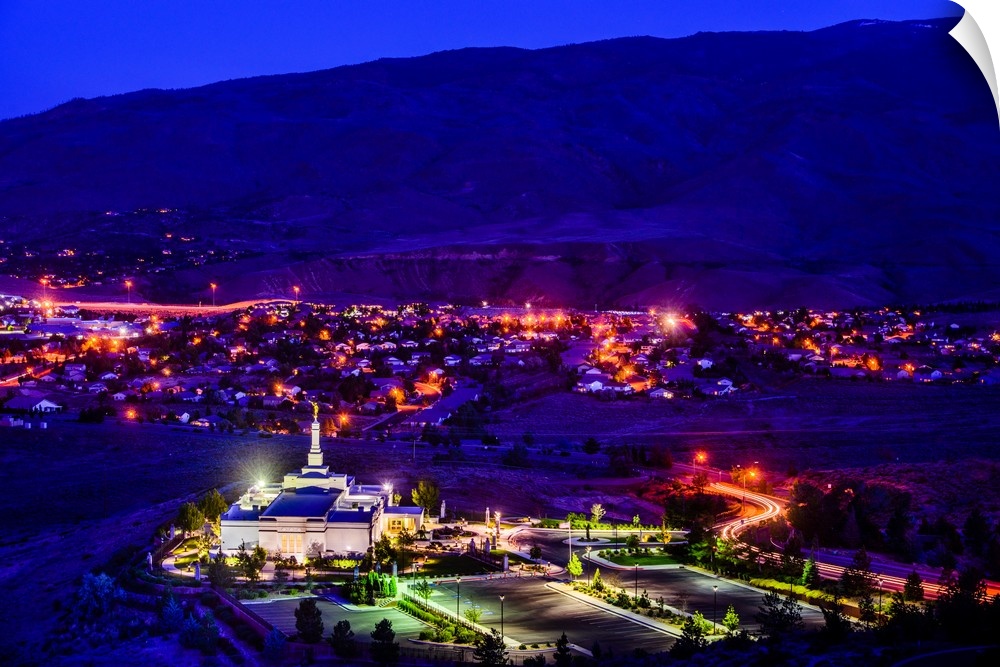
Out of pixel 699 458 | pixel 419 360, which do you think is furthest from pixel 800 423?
pixel 419 360

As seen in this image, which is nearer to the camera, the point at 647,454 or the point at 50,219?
the point at 647,454

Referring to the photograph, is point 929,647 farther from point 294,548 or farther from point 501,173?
point 501,173

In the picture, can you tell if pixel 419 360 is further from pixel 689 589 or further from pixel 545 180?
pixel 545 180

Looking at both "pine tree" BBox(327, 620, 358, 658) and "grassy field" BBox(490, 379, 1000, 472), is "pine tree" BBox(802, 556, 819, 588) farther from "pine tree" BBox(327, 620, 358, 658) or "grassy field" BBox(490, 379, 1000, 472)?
"grassy field" BBox(490, 379, 1000, 472)

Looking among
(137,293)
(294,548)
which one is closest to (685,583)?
(294,548)

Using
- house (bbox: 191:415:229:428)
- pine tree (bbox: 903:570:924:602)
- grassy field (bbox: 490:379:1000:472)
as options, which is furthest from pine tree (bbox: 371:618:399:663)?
house (bbox: 191:415:229:428)

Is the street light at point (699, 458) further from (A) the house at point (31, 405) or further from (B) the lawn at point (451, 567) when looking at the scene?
(A) the house at point (31, 405)
